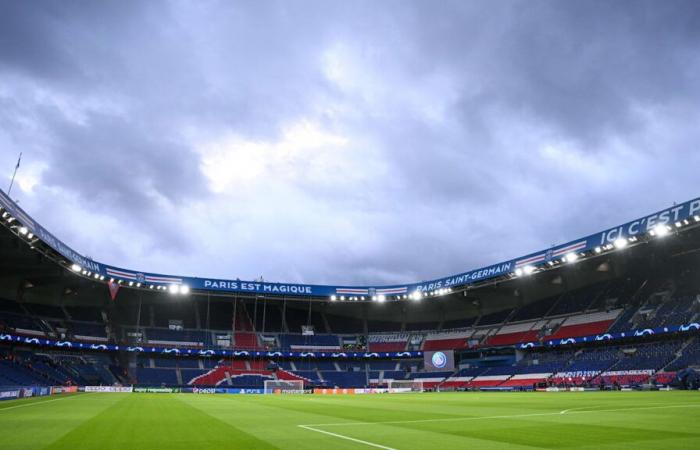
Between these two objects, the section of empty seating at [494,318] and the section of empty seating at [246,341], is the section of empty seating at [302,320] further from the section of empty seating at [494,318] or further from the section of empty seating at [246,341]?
the section of empty seating at [494,318]

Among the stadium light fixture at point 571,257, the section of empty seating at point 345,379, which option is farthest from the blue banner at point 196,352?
the stadium light fixture at point 571,257

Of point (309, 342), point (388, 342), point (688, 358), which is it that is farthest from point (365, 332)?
point (688, 358)

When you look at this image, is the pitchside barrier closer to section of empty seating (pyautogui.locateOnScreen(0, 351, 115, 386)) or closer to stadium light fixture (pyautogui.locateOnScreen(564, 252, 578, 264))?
section of empty seating (pyautogui.locateOnScreen(0, 351, 115, 386))

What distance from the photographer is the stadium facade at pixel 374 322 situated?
4872 centimetres

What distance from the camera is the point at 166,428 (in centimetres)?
1456

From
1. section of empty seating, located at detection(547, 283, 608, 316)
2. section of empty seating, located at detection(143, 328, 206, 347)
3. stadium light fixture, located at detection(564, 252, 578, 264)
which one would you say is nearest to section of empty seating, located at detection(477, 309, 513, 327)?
section of empty seating, located at detection(547, 283, 608, 316)

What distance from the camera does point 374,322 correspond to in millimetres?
85625

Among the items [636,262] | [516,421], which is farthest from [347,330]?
[516,421]

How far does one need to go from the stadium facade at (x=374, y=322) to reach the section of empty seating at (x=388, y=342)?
10.3 inches

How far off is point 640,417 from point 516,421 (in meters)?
4.58

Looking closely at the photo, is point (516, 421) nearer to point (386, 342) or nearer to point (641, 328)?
point (641, 328)

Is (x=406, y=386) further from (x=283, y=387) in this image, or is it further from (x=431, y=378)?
(x=283, y=387)

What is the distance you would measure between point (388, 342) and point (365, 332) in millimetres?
4801

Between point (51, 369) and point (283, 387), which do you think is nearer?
point (51, 369)
